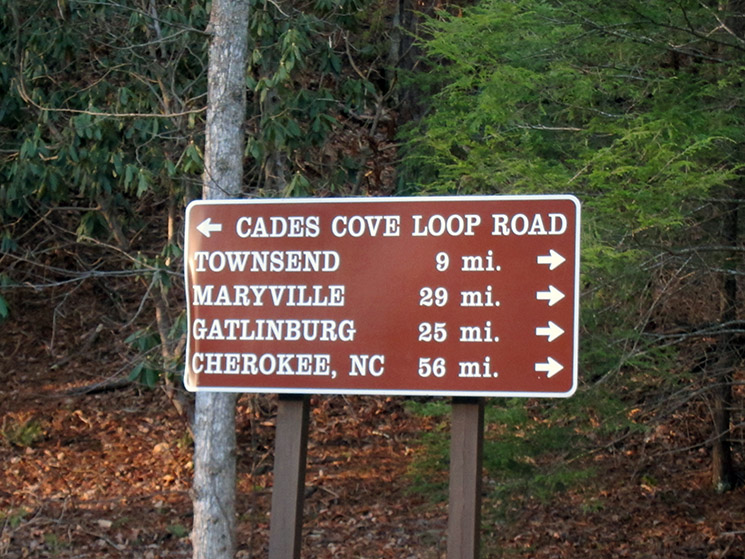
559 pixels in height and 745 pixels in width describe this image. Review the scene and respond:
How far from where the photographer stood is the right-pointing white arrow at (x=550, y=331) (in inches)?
149

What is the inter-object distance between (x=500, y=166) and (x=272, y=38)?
3.42m

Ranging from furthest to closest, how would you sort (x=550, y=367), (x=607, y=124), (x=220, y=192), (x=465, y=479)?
(x=607, y=124)
(x=220, y=192)
(x=465, y=479)
(x=550, y=367)

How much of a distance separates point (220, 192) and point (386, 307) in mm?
2532

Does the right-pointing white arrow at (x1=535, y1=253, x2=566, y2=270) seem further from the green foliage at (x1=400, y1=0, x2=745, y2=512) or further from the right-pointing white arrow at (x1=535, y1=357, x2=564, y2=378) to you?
the green foliage at (x1=400, y1=0, x2=745, y2=512)

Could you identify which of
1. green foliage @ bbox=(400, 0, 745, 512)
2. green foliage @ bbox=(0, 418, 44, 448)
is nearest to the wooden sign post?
green foliage @ bbox=(400, 0, 745, 512)

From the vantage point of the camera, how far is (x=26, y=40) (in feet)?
32.7

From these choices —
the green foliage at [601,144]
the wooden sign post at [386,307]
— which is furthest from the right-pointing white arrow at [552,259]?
the green foliage at [601,144]

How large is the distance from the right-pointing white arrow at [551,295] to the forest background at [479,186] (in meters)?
2.24

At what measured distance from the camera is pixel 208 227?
428 cm

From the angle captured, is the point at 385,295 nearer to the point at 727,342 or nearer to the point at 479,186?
the point at 479,186

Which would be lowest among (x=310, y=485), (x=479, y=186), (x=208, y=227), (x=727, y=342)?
(x=310, y=485)

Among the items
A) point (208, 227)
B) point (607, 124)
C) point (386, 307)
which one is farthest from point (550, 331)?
point (607, 124)

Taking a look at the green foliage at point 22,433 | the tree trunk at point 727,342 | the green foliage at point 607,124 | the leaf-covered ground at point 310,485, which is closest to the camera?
the green foliage at point 607,124

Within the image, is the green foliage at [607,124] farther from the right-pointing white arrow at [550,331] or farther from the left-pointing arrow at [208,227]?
the left-pointing arrow at [208,227]
